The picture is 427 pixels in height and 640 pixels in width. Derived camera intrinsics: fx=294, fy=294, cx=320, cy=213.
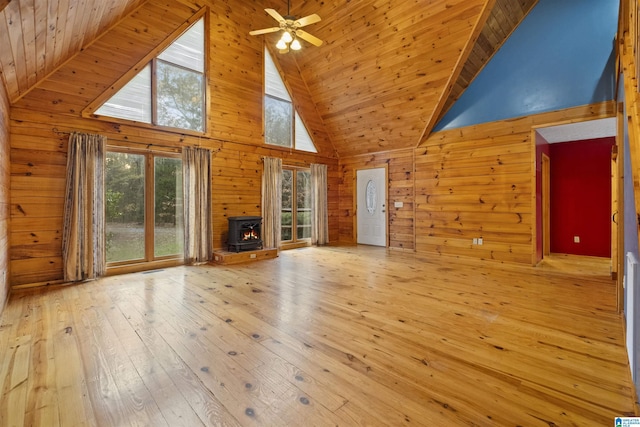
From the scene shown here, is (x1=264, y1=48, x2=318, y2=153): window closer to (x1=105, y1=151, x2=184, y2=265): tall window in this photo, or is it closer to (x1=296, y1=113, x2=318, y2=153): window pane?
(x1=296, y1=113, x2=318, y2=153): window pane

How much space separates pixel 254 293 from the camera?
354cm

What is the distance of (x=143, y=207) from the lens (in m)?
4.81

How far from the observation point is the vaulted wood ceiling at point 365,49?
3.00 meters

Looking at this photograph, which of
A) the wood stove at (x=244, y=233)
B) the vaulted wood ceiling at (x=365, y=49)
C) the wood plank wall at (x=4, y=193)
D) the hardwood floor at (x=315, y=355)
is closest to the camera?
the hardwood floor at (x=315, y=355)

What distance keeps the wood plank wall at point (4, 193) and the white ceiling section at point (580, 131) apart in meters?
7.30

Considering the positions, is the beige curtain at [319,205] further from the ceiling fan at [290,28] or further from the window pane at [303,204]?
the ceiling fan at [290,28]

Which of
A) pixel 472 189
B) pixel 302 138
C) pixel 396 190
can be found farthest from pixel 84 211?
pixel 472 189

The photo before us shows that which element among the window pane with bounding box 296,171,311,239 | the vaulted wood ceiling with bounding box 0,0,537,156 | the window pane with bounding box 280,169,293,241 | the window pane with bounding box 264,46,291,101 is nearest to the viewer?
the vaulted wood ceiling with bounding box 0,0,537,156

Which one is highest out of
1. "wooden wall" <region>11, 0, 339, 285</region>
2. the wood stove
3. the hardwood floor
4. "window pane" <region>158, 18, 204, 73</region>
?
"window pane" <region>158, 18, 204, 73</region>

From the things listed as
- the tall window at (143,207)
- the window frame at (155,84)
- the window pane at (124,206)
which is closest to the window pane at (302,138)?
the window frame at (155,84)

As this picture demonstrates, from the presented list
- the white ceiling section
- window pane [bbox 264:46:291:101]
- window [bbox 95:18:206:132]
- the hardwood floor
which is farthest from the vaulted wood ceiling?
the hardwood floor

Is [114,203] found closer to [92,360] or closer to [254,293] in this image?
[254,293]

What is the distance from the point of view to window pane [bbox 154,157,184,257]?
16.3ft

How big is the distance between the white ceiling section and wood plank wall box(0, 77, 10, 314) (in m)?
7.30
